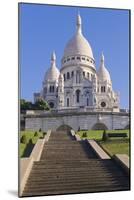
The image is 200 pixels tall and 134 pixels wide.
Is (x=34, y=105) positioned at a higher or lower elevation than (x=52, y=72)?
lower

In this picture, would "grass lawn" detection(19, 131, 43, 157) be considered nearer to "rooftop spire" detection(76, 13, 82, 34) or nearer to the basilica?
the basilica

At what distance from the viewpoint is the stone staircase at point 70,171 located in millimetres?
7004

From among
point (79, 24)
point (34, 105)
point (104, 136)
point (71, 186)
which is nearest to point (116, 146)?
point (104, 136)

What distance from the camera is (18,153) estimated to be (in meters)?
6.90

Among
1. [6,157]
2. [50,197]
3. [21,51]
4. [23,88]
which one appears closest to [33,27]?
[21,51]

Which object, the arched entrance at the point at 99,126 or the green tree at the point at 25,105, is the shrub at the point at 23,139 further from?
the arched entrance at the point at 99,126

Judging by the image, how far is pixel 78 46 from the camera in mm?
7312

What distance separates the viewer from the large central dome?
722cm

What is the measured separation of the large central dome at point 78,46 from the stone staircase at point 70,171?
1171 millimetres

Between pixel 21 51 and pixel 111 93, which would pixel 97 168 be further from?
pixel 21 51

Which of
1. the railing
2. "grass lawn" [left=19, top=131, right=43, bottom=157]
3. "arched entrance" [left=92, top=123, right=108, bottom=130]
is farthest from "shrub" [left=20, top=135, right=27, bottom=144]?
"arched entrance" [left=92, top=123, right=108, bottom=130]

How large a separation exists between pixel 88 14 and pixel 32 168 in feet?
7.64

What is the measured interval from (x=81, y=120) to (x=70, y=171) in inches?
31.0

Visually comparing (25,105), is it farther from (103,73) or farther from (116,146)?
(116,146)
